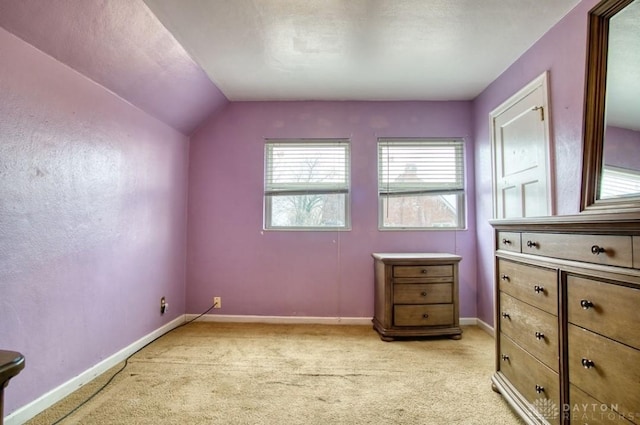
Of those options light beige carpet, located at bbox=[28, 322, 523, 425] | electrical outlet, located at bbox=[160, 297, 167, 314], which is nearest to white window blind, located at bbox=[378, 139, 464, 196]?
light beige carpet, located at bbox=[28, 322, 523, 425]

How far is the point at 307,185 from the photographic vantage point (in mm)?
3414

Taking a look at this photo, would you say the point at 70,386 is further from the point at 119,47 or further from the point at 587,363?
the point at 587,363

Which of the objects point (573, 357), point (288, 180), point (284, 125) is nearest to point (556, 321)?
point (573, 357)

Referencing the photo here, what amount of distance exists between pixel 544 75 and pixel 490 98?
0.80 metres

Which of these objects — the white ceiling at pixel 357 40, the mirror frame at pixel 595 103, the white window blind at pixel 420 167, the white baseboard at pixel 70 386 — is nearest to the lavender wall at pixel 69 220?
the white baseboard at pixel 70 386

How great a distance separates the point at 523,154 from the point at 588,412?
1.92 metres

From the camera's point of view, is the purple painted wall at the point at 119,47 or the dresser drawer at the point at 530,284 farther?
the purple painted wall at the point at 119,47

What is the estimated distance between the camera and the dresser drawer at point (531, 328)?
1369 millimetres

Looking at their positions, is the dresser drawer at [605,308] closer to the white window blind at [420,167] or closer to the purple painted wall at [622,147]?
the purple painted wall at [622,147]

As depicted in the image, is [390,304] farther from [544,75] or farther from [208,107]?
[208,107]

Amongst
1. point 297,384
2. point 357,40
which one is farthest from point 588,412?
point 357,40

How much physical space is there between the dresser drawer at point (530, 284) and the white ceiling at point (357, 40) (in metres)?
1.63

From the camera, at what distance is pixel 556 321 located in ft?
4.41

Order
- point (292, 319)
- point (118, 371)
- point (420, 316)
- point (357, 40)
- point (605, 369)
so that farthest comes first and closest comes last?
1. point (292, 319)
2. point (420, 316)
3. point (357, 40)
4. point (118, 371)
5. point (605, 369)
